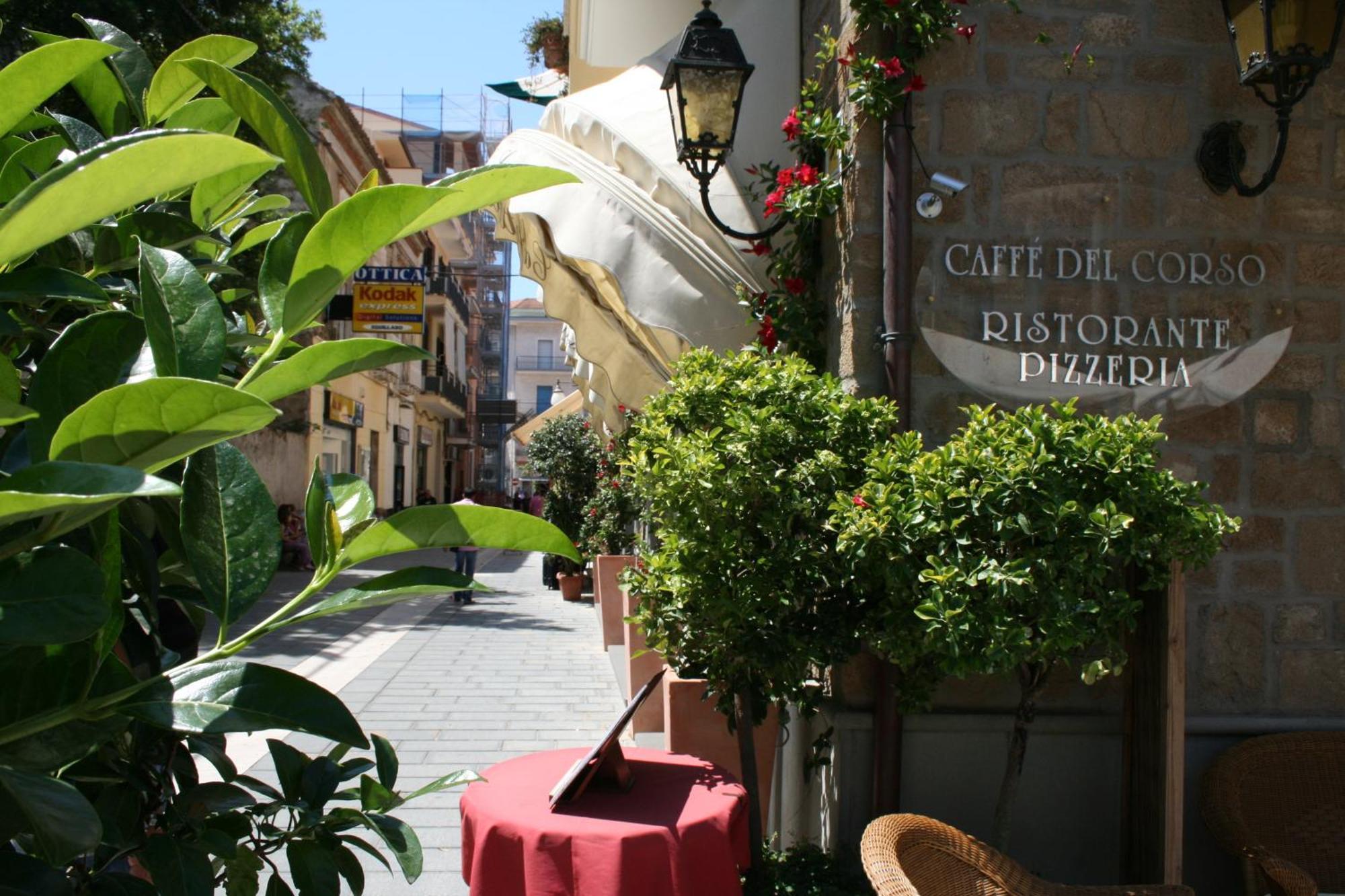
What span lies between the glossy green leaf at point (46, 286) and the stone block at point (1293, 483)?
14.6 ft

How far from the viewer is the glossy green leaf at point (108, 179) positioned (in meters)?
0.64

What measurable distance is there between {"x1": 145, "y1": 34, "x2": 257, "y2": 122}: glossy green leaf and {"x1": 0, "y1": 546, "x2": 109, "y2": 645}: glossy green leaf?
2.00 feet

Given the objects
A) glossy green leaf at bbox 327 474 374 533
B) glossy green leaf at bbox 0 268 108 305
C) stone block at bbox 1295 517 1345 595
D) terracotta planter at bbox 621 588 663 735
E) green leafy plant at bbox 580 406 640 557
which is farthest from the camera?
green leafy plant at bbox 580 406 640 557

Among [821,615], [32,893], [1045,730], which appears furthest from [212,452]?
Result: [1045,730]

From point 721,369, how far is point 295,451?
21273mm

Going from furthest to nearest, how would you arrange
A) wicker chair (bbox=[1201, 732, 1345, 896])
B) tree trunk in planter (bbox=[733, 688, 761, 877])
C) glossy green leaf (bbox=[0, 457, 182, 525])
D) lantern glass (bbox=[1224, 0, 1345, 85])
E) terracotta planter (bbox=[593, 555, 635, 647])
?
terracotta planter (bbox=[593, 555, 635, 647])
tree trunk in planter (bbox=[733, 688, 761, 877])
wicker chair (bbox=[1201, 732, 1345, 896])
lantern glass (bbox=[1224, 0, 1345, 85])
glossy green leaf (bbox=[0, 457, 182, 525])

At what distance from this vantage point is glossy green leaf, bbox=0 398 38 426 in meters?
0.77

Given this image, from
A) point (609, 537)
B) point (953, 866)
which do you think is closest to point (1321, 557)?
point (953, 866)

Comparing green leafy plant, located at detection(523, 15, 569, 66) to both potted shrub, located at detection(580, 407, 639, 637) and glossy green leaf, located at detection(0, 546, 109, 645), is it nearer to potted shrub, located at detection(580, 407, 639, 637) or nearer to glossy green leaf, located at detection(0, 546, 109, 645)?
potted shrub, located at detection(580, 407, 639, 637)

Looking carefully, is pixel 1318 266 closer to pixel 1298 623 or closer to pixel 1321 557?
pixel 1321 557

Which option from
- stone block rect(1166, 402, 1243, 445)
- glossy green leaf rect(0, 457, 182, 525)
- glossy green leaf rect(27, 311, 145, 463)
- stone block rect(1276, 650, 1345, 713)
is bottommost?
stone block rect(1276, 650, 1345, 713)

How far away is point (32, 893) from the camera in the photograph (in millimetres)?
875

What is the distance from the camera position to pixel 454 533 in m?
0.97

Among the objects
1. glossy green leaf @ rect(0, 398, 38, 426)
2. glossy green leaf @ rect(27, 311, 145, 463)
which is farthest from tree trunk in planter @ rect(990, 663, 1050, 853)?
glossy green leaf @ rect(0, 398, 38, 426)
